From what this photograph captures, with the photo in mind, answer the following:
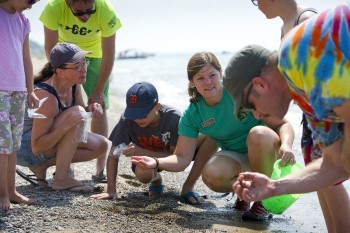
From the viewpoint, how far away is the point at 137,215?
419 centimetres

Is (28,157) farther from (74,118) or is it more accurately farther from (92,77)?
(92,77)

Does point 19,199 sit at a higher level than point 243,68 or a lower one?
lower

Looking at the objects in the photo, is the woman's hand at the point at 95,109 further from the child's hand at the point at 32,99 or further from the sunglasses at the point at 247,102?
the sunglasses at the point at 247,102

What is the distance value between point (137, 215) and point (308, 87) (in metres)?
2.17

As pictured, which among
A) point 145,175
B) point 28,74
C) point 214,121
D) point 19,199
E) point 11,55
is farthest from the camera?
point 145,175

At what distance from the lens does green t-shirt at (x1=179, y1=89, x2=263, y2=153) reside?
4.58 meters

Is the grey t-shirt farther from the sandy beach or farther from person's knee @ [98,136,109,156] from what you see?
the sandy beach

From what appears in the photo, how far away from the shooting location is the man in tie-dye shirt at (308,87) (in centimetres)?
223

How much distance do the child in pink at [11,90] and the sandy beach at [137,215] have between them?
203 mm

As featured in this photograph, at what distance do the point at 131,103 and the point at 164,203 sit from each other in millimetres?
810

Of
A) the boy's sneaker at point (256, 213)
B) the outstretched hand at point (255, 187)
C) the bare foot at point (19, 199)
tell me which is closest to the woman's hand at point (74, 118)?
the bare foot at point (19, 199)

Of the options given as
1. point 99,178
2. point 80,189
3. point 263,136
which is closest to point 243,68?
point 263,136

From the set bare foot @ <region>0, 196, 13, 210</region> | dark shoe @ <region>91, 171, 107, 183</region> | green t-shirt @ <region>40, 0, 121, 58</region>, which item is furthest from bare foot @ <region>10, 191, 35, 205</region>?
green t-shirt @ <region>40, 0, 121, 58</region>

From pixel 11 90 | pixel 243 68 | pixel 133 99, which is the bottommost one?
pixel 133 99
